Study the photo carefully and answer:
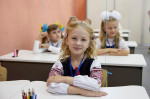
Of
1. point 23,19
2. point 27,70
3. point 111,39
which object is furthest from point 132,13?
point 27,70

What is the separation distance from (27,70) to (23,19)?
88cm

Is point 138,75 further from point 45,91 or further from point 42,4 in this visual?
point 42,4

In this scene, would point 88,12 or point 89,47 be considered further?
point 88,12

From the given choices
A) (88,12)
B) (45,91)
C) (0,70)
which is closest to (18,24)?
(0,70)

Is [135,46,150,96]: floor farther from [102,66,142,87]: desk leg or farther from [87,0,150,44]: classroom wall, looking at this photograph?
[102,66,142,87]: desk leg

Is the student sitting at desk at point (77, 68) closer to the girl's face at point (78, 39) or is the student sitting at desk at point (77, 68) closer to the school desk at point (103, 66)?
the girl's face at point (78, 39)

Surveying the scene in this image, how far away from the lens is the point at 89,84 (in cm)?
121

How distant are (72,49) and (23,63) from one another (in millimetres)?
1046

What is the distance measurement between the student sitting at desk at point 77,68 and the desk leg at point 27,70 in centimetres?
77

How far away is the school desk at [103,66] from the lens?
6.53ft

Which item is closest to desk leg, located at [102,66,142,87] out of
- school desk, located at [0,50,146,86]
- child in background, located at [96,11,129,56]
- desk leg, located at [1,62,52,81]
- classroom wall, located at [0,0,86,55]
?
school desk, located at [0,50,146,86]

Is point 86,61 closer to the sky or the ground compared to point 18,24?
closer to the ground

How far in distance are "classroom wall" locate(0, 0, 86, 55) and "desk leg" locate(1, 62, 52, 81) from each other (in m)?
0.25

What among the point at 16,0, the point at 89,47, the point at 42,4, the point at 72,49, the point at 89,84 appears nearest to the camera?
the point at 89,84
